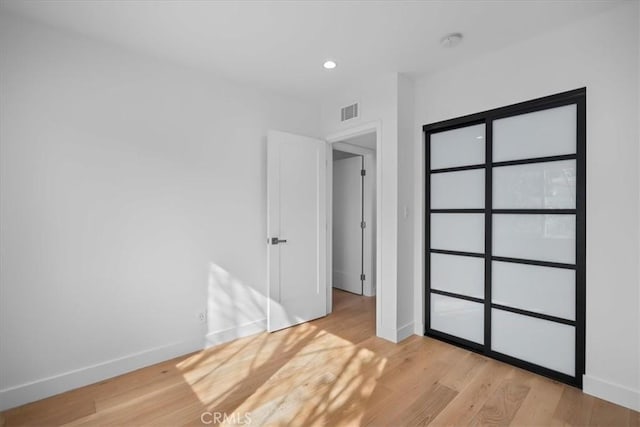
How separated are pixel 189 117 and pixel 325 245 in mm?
2093

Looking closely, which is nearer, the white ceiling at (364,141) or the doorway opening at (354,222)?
the white ceiling at (364,141)

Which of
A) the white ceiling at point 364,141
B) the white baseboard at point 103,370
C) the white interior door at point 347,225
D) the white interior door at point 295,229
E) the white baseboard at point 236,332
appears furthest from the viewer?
the white interior door at point 347,225

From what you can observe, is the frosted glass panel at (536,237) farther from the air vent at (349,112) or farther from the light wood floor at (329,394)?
the air vent at (349,112)

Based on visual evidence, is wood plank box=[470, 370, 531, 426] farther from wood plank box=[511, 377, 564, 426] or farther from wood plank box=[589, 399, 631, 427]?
wood plank box=[589, 399, 631, 427]

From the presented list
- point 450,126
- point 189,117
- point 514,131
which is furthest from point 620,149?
point 189,117

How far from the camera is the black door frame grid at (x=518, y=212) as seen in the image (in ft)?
7.23

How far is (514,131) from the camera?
2.60 meters

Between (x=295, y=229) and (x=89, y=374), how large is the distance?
2181 mm

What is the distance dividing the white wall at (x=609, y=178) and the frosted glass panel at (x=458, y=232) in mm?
811

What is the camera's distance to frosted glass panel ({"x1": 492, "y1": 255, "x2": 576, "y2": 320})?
230 cm

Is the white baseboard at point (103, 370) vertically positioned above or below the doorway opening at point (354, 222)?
below

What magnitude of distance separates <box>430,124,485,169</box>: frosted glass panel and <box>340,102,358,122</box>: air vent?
2.91ft

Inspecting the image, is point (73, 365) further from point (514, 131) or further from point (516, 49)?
point (516, 49)

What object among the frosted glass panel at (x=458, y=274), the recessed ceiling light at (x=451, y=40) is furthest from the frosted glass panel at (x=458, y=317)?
the recessed ceiling light at (x=451, y=40)
